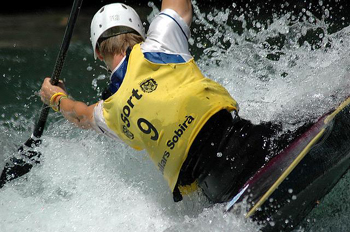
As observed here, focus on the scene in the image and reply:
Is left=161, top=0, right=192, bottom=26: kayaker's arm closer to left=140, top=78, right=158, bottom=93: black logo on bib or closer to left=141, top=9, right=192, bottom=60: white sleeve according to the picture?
left=141, top=9, right=192, bottom=60: white sleeve

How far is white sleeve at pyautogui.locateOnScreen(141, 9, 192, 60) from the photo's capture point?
2.47m

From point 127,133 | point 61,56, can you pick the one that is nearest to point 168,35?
point 127,133

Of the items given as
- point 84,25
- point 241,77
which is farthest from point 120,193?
point 84,25

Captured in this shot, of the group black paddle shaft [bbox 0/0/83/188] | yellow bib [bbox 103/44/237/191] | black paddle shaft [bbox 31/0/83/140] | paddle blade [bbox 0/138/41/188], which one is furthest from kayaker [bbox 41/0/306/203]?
paddle blade [bbox 0/138/41/188]

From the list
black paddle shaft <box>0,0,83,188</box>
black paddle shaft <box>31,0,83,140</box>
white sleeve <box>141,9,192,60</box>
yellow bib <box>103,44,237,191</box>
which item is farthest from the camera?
black paddle shaft <box>0,0,83,188</box>

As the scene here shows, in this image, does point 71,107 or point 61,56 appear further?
point 61,56

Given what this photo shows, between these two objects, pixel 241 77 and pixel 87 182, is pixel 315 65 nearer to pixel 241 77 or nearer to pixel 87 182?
pixel 241 77

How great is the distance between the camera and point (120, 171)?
133 inches

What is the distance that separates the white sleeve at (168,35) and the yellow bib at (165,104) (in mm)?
74

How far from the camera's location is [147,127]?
94.2 inches

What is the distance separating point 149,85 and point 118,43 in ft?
1.02

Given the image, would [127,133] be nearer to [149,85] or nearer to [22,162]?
[149,85]

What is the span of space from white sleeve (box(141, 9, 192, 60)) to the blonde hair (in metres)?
0.07

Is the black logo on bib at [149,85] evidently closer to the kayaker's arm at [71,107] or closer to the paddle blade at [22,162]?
the kayaker's arm at [71,107]
